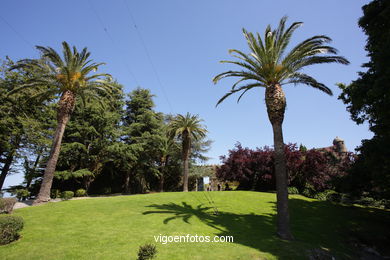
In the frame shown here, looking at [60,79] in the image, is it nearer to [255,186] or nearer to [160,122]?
[160,122]

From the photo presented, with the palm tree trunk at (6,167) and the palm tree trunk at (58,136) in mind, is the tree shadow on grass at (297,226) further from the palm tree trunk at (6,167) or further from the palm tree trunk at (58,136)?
the palm tree trunk at (6,167)

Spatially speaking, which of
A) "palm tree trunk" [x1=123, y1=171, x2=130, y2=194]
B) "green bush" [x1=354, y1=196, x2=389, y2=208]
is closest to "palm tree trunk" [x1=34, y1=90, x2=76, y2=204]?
"palm tree trunk" [x1=123, y1=171, x2=130, y2=194]

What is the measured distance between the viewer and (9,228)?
8164 mm

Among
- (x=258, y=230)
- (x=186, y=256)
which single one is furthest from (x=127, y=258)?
(x=258, y=230)

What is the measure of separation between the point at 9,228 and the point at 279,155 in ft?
43.3

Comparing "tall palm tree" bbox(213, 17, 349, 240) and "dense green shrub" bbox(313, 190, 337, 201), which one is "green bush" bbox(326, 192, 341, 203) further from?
"tall palm tree" bbox(213, 17, 349, 240)

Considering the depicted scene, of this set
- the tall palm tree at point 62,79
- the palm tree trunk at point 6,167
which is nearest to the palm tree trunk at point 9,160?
the palm tree trunk at point 6,167

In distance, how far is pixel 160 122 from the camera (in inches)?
1332

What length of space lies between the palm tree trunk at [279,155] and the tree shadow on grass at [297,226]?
2.59ft

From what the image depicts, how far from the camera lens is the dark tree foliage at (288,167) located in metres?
24.7

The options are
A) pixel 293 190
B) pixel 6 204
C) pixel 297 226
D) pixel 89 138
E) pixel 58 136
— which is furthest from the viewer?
pixel 89 138

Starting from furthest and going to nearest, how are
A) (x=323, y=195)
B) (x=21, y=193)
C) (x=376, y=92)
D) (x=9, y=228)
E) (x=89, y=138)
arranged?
(x=89, y=138), (x=323, y=195), (x=21, y=193), (x=376, y=92), (x=9, y=228)

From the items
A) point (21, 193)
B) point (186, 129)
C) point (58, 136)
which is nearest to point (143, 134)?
point (186, 129)

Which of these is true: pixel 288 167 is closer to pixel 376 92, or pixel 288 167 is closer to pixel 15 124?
pixel 376 92
